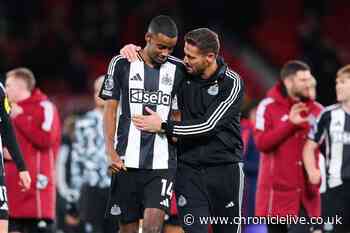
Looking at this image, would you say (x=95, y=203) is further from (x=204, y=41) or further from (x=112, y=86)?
(x=204, y=41)

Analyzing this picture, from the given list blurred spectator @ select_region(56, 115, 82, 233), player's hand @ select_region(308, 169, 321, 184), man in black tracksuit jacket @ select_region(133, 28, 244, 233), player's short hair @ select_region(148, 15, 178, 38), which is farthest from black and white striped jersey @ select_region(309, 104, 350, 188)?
blurred spectator @ select_region(56, 115, 82, 233)

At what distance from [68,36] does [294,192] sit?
1110 centimetres

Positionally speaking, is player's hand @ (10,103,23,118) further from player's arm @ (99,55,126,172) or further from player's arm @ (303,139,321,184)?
player's arm @ (303,139,321,184)

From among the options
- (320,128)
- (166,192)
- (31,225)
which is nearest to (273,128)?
(320,128)

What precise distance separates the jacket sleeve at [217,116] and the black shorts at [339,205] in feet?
6.16

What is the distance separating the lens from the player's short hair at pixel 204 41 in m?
8.85

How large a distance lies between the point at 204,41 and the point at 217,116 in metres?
0.61

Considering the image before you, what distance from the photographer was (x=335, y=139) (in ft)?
34.6

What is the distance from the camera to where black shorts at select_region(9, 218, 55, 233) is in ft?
38.1

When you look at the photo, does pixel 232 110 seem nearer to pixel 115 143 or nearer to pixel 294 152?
pixel 115 143

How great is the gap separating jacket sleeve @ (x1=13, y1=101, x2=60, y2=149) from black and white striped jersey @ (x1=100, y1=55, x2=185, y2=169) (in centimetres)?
259

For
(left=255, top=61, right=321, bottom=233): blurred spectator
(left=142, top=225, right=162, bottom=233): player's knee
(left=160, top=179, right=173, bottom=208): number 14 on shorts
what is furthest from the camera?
(left=255, top=61, right=321, bottom=233): blurred spectator

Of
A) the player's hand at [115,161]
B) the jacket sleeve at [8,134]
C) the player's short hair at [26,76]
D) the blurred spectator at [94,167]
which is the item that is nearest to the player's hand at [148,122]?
the player's hand at [115,161]

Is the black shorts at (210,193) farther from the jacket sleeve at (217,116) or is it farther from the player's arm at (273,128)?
the player's arm at (273,128)
